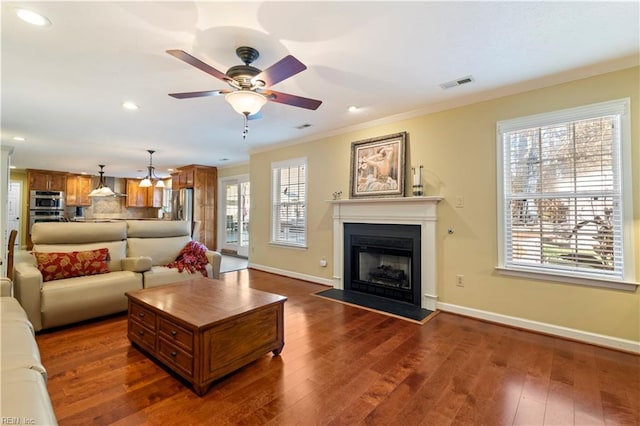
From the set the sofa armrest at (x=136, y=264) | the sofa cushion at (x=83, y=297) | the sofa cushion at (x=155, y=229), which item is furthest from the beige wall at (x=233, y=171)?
the sofa cushion at (x=83, y=297)

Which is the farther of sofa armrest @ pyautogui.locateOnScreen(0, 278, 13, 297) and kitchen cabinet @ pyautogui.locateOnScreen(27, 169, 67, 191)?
kitchen cabinet @ pyautogui.locateOnScreen(27, 169, 67, 191)

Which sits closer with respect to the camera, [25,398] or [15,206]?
[25,398]

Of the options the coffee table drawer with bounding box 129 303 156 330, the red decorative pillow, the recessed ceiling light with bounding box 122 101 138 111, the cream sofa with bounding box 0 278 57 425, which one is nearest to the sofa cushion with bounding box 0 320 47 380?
the cream sofa with bounding box 0 278 57 425

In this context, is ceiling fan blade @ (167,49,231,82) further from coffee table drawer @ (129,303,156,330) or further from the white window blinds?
the white window blinds

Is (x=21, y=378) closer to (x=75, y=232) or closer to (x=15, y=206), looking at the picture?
(x=75, y=232)

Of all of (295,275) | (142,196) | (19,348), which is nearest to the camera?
(19,348)

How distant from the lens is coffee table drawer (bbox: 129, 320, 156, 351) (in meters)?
2.26

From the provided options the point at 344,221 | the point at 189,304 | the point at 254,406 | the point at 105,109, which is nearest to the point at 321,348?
the point at 254,406

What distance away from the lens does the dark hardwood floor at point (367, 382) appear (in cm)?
172

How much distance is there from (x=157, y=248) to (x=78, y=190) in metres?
7.36

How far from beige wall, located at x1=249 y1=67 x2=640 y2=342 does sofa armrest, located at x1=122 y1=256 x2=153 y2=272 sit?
111 inches

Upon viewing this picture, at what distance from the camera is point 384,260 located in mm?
4242

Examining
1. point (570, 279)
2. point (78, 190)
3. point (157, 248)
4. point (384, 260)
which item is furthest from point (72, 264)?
point (78, 190)

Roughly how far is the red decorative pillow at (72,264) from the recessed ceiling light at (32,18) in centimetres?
227
